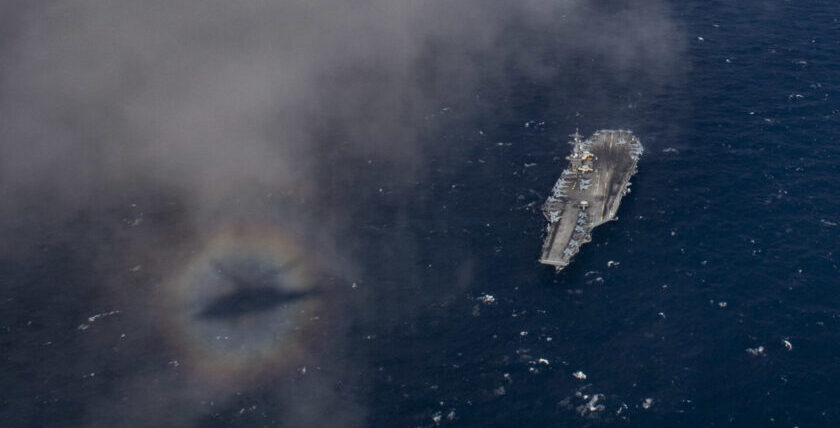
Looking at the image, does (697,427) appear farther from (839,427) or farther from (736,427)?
(839,427)

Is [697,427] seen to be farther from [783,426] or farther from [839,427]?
[839,427]

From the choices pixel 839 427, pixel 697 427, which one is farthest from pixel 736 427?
pixel 839 427

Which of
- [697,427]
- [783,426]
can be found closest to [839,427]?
[783,426]

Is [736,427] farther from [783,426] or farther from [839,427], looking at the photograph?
[839,427]
